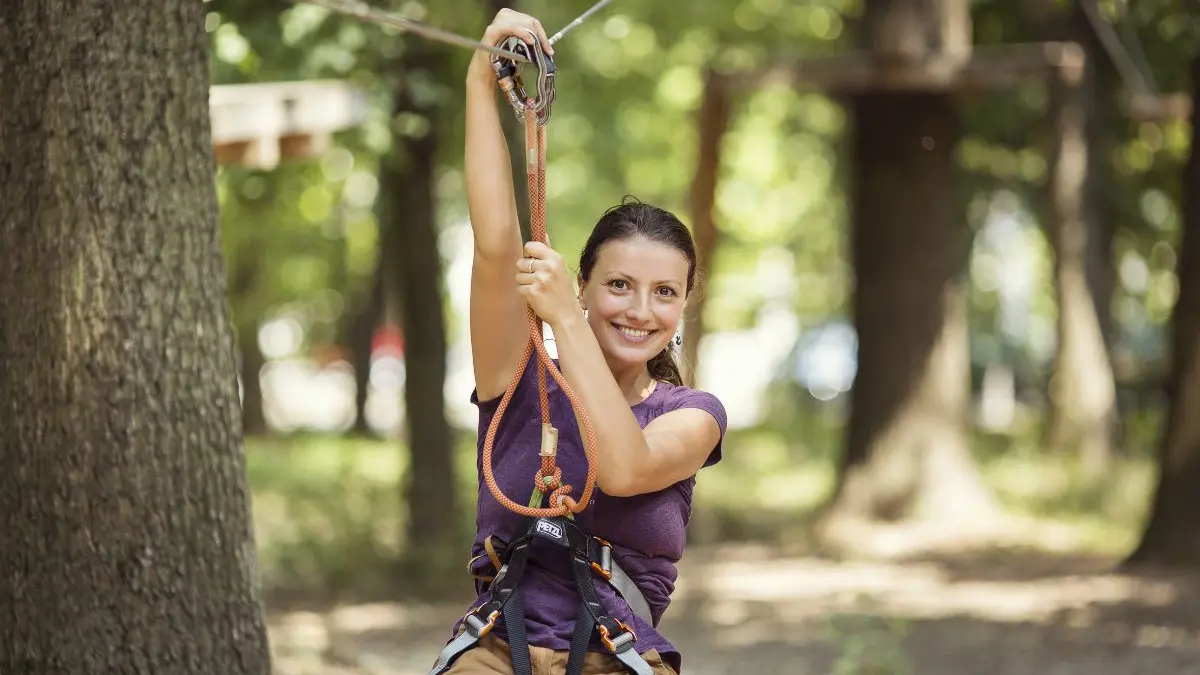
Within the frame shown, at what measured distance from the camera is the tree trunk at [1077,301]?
18219mm

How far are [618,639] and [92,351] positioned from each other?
1.73 metres

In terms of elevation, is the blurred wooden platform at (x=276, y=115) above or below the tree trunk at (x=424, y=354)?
above

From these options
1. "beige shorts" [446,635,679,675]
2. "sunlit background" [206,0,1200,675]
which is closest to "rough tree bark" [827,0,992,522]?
"sunlit background" [206,0,1200,675]

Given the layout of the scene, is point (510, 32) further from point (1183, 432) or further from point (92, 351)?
point (1183, 432)

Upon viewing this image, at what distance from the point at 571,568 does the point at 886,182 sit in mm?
10769

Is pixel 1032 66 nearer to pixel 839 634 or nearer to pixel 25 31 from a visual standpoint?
pixel 839 634

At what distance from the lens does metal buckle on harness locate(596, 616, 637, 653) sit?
301cm

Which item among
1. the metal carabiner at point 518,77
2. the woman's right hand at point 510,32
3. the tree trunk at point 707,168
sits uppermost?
the tree trunk at point 707,168

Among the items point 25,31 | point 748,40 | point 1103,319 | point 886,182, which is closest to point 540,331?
point 25,31

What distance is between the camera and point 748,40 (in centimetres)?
1769

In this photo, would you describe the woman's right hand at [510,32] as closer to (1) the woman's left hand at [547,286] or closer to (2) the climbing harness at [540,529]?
(2) the climbing harness at [540,529]

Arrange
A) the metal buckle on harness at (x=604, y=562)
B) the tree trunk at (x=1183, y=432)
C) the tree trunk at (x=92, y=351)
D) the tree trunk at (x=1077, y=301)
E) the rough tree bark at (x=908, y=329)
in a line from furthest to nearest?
the tree trunk at (x=1077, y=301) < the rough tree bark at (x=908, y=329) < the tree trunk at (x=1183, y=432) < the tree trunk at (x=92, y=351) < the metal buckle on harness at (x=604, y=562)

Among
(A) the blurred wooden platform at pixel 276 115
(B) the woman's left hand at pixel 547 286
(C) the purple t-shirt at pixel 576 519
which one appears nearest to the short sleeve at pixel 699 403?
(C) the purple t-shirt at pixel 576 519

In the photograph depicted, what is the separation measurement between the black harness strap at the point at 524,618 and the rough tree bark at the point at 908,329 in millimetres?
10549
